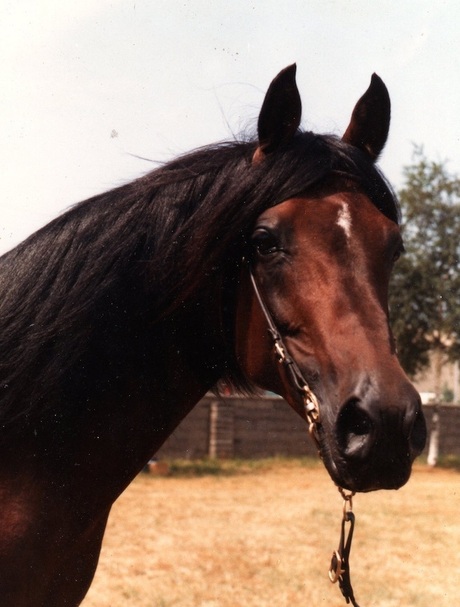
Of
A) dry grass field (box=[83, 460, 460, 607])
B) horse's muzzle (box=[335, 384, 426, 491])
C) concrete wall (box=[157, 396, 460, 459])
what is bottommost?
concrete wall (box=[157, 396, 460, 459])

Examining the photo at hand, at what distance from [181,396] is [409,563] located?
6497 mm

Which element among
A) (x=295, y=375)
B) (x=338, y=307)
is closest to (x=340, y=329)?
(x=338, y=307)

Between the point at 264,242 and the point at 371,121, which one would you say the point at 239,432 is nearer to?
the point at 371,121

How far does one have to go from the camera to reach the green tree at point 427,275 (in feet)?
70.0

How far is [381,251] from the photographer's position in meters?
2.27

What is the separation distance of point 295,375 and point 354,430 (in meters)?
0.31

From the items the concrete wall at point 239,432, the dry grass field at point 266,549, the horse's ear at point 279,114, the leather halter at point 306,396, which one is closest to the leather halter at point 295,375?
the leather halter at point 306,396

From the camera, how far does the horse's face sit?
191cm

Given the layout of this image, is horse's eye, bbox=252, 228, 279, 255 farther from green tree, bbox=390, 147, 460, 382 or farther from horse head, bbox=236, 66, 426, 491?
green tree, bbox=390, 147, 460, 382

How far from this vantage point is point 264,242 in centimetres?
233

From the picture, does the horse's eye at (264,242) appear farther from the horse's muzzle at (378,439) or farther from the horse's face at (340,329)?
the horse's muzzle at (378,439)

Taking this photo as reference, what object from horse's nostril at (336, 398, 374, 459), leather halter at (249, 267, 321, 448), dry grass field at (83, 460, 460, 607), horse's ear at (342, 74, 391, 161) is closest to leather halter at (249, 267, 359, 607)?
leather halter at (249, 267, 321, 448)

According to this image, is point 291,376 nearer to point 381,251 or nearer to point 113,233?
point 381,251

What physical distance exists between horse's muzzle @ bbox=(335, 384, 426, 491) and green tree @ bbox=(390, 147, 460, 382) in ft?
64.0
